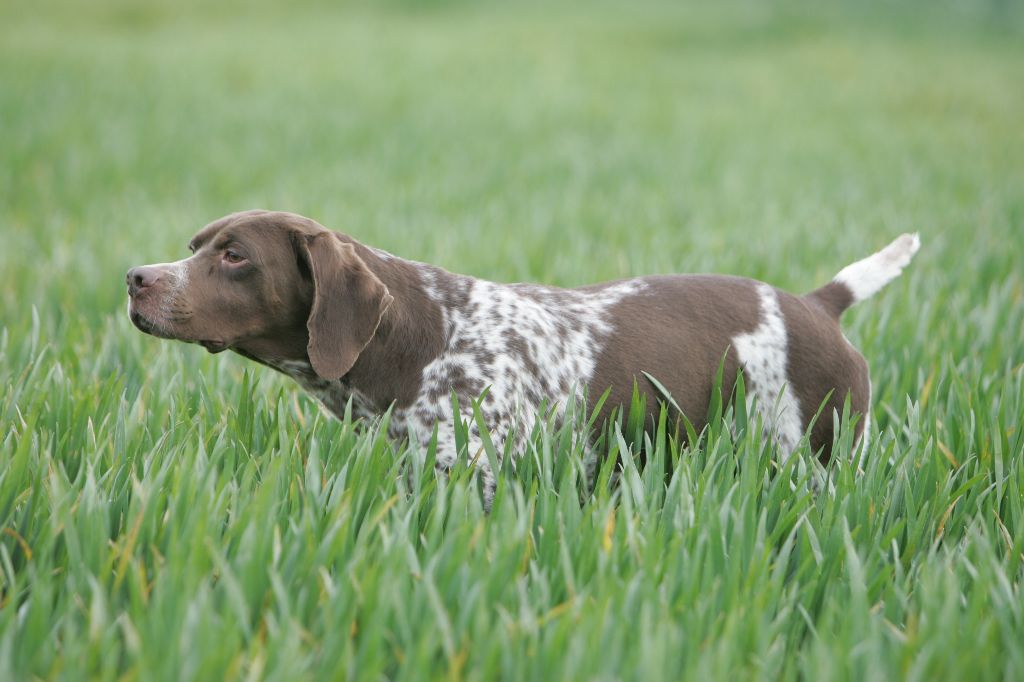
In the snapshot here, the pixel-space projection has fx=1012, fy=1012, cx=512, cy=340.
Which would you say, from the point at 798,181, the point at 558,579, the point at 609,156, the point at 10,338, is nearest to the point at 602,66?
the point at 609,156

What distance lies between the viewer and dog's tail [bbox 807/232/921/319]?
11.6 ft

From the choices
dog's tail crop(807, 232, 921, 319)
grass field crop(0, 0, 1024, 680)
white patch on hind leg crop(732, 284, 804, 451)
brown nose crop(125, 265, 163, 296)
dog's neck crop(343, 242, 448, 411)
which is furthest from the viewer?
dog's tail crop(807, 232, 921, 319)

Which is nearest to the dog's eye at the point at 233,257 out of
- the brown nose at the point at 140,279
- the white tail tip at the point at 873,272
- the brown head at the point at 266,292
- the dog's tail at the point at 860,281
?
the brown head at the point at 266,292

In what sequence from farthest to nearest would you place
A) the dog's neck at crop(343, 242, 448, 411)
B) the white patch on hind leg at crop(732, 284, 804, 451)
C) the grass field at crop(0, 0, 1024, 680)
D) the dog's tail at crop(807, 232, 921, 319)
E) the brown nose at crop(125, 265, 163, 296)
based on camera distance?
the dog's tail at crop(807, 232, 921, 319) < the white patch on hind leg at crop(732, 284, 804, 451) < the dog's neck at crop(343, 242, 448, 411) < the brown nose at crop(125, 265, 163, 296) < the grass field at crop(0, 0, 1024, 680)

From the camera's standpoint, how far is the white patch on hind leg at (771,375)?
10.6 ft

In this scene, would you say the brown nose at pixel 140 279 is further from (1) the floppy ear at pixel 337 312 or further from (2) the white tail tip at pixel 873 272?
(2) the white tail tip at pixel 873 272

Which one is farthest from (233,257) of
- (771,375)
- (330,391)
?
(771,375)

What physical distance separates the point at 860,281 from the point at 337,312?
6.13 ft

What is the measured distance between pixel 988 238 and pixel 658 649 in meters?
6.02

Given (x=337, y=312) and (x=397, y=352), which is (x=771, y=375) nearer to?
(x=397, y=352)

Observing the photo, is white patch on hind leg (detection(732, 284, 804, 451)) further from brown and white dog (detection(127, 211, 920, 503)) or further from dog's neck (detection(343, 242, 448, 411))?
dog's neck (detection(343, 242, 448, 411))

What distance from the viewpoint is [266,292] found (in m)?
2.92

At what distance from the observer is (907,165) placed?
10.8 m

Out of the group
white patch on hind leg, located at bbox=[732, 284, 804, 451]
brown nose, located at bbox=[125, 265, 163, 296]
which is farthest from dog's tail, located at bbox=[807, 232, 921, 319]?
brown nose, located at bbox=[125, 265, 163, 296]
